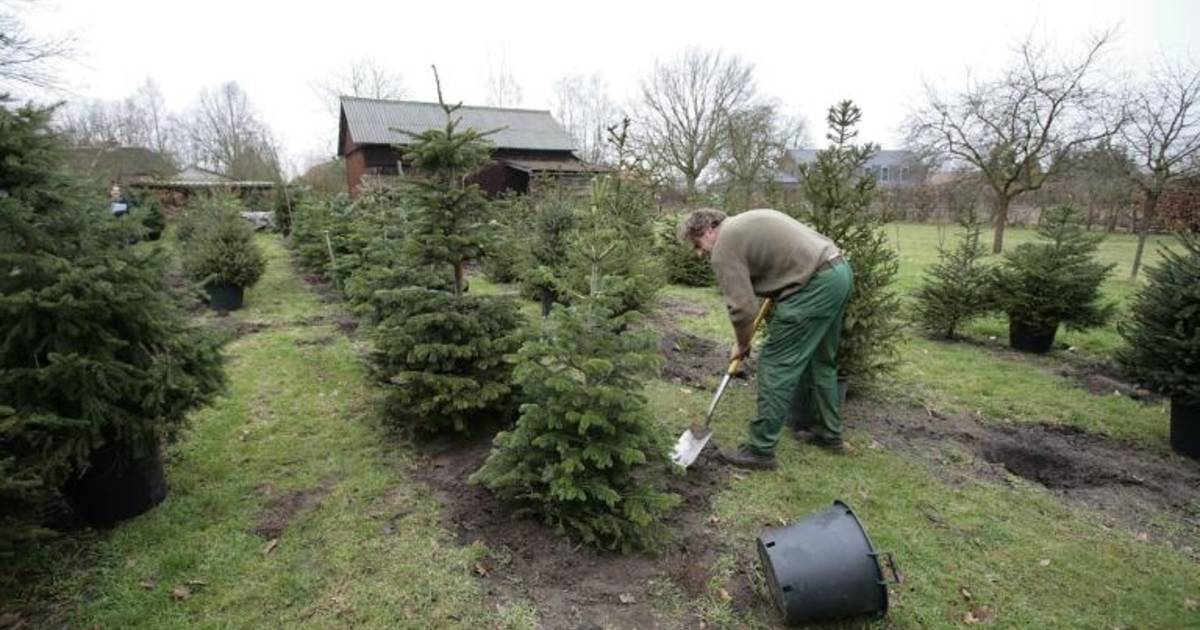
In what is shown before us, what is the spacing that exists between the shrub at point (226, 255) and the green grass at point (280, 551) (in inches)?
199

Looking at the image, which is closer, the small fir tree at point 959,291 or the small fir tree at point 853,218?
the small fir tree at point 853,218

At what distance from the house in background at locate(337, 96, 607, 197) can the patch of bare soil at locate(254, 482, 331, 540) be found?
2127 centimetres

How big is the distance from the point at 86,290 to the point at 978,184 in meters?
25.5

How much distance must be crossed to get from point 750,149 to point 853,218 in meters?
23.3

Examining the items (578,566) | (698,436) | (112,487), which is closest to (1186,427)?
(698,436)

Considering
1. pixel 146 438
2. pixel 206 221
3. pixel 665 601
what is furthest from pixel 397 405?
pixel 206 221

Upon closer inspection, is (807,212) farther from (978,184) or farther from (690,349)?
(978,184)

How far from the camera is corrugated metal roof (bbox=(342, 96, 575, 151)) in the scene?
26.5 m

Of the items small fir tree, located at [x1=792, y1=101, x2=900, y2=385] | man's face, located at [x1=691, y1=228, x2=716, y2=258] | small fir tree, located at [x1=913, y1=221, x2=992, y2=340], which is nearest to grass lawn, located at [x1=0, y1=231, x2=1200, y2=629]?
small fir tree, located at [x1=792, y1=101, x2=900, y2=385]

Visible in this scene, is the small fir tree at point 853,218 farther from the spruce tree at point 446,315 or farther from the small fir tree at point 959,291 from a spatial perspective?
the small fir tree at point 959,291

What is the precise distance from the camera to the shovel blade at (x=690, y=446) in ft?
13.1

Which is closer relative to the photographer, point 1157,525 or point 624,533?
point 624,533

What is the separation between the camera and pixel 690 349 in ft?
24.7

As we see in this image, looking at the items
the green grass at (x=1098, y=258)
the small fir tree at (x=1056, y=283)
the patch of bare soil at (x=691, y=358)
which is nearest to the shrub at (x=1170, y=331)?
the green grass at (x=1098, y=258)
